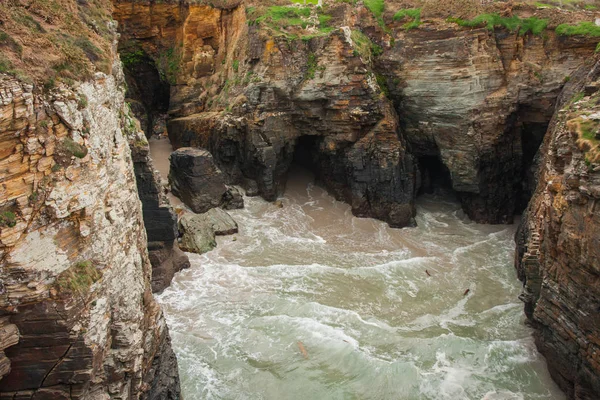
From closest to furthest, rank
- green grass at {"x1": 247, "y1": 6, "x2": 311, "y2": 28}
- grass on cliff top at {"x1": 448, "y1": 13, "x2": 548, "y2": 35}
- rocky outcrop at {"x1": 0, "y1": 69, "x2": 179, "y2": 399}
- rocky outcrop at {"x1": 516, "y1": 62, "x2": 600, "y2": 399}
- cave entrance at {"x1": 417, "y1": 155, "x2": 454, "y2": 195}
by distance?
rocky outcrop at {"x1": 0, "y1": 69, "x2": 179, "y2": 399} < rocky outcrop at {"x1": 516, "y1": 62, "x2": 600, "y2": 399} < grass on cliff top at {"x1": 448, "y1": 13, "x2": 548, "y2": 35} < green grass at {"x1": 247, "y1": 6, "x2": 311, "y2": 28} < cave entrance at {"x1": 417, "y1": 155, "x2": 454, "y2": 195}

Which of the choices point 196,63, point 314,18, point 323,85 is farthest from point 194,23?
point 323,85

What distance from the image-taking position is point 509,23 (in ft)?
66.3

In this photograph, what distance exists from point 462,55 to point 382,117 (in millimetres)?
4389

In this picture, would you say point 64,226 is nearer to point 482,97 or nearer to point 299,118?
point 299,118

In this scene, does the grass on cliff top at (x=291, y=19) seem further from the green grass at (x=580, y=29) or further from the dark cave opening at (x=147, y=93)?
the green grass at (x=580, y=29)

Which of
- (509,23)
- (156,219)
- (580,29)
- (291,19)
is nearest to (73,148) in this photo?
(156,219)

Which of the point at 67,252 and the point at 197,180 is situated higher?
the point at 67,252

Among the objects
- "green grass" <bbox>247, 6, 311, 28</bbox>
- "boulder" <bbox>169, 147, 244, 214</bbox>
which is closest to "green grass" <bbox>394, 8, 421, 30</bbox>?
"green grass" <bbox>247, 6, 311, 28</bbox>

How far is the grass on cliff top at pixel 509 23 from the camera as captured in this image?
19875 millimetres

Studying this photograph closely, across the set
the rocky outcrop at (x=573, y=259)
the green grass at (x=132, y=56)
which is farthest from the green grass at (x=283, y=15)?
the rocky outcrop at (x=573, y=259)

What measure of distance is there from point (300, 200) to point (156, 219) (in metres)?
9.75

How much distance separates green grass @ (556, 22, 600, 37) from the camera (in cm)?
1859

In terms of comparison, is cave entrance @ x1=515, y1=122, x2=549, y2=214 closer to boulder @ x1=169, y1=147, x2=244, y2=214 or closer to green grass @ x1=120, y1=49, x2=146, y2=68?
boulder @ x1=169, y1=147, x2=244, y2=214

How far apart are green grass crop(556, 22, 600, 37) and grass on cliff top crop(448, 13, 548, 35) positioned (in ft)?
2.47
